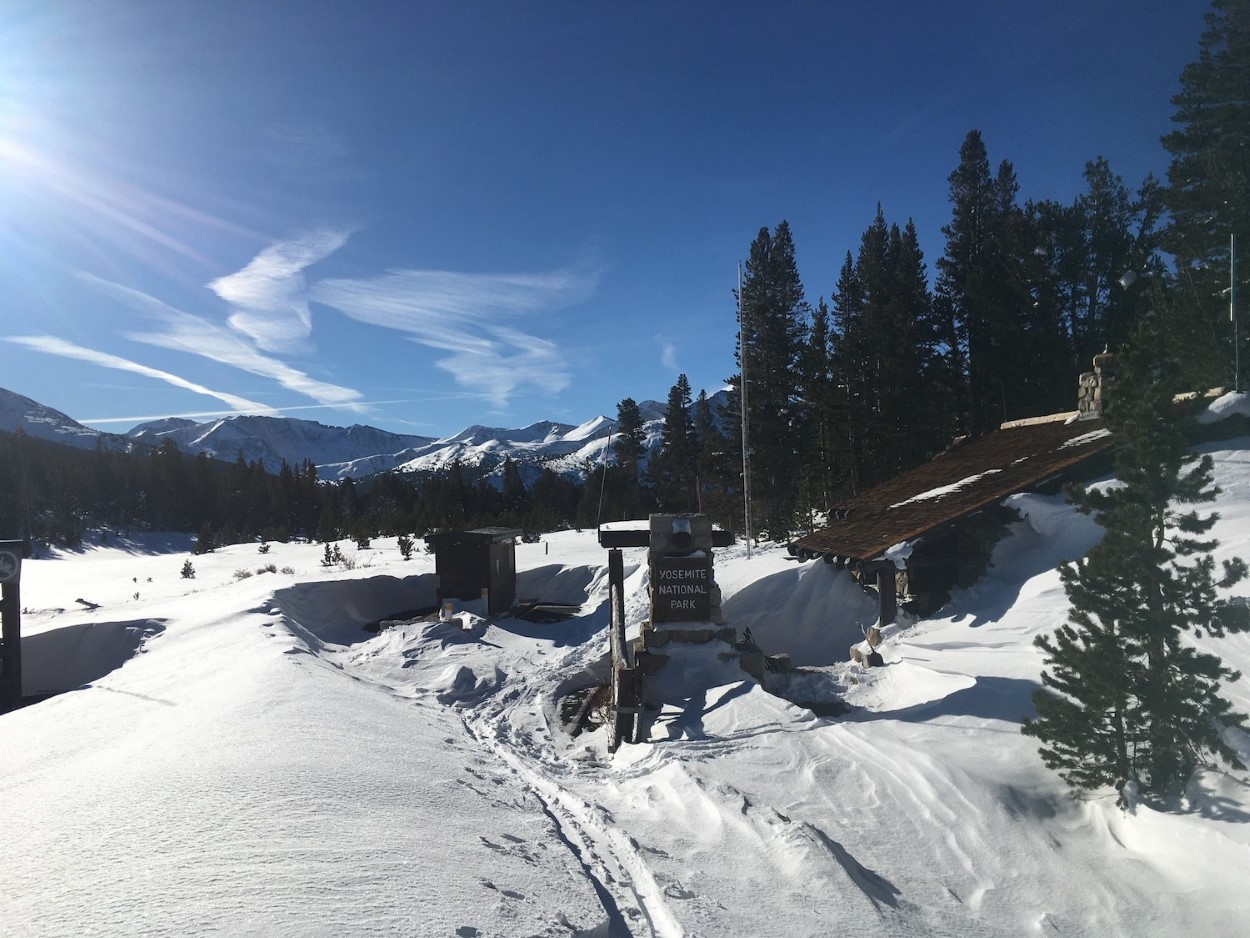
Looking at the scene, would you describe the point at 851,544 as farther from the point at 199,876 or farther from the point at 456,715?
the point at 199,876

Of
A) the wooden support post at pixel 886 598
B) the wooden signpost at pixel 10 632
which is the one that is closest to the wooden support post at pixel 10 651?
the wooden signpost at pixel 10 632

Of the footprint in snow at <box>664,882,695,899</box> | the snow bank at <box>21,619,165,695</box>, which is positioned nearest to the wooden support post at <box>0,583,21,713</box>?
the snow bank at <box>21,619,165,695</box>

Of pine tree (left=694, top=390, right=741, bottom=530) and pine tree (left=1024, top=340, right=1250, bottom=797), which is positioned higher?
pine tree (left=694, top=390, right=741, bottom=530)

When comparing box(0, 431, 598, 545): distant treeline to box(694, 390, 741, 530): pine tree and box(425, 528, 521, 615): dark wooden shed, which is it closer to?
box(694, 390, 741, 530): pine tree

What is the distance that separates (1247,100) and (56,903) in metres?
32.8

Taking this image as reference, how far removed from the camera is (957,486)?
14188 mm

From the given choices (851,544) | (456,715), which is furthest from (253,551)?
(851,544)

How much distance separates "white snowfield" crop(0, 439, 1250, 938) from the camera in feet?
13.2

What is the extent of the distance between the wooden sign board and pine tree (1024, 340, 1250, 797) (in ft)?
20.6

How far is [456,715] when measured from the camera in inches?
424

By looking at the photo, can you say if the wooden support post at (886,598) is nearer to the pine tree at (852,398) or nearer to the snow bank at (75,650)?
the snow bank at (75,650)

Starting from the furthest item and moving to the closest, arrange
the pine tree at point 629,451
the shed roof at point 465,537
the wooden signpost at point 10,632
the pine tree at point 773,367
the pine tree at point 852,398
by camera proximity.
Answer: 1. the pine tree at point 629,451
2. the pine tree at point 773,367
3. the pine tree at point 852,398
4. the shed roof at point 465,537
5. the wooden signpost at point 10,632

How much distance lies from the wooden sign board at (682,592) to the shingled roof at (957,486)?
2697 mm

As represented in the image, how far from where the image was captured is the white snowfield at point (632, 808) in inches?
159
